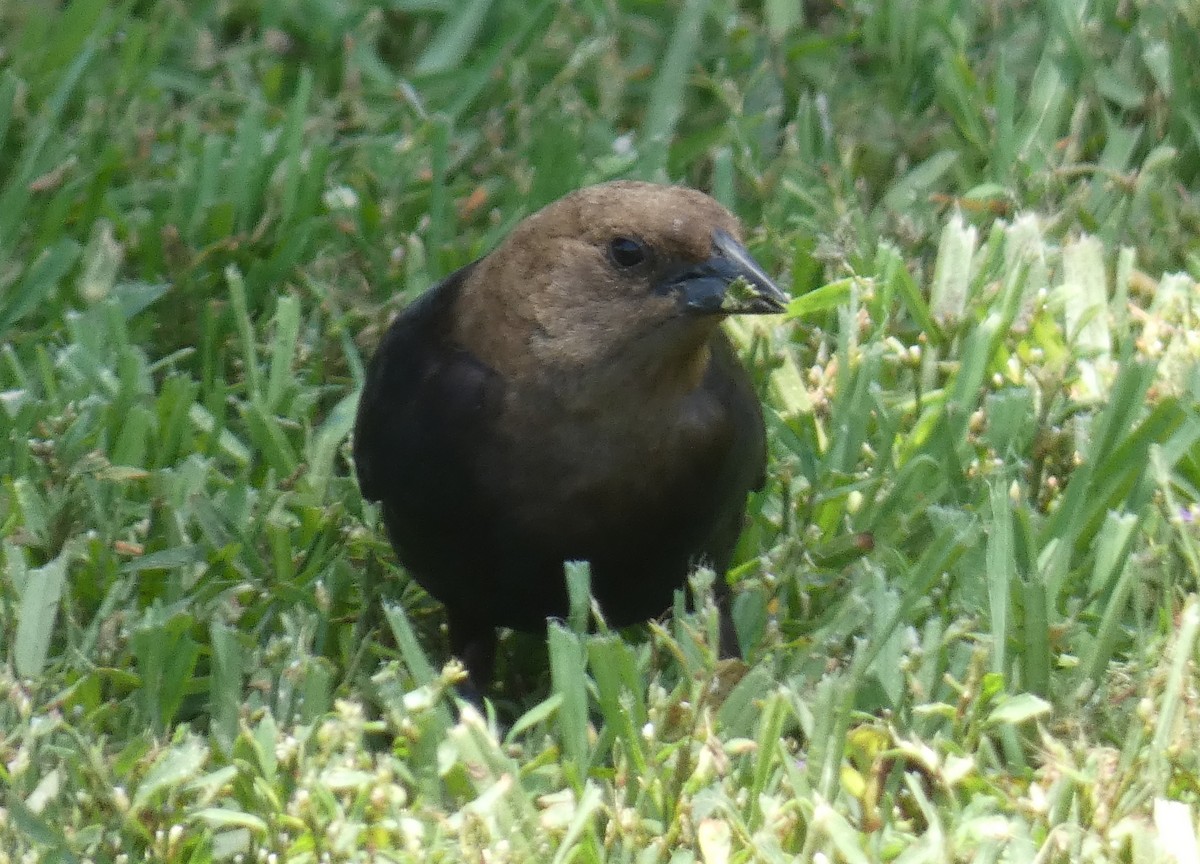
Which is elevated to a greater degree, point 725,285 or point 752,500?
point 725,285

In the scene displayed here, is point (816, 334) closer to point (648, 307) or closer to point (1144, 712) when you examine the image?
point (648, 307)

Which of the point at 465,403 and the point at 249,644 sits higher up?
the point at 465,403

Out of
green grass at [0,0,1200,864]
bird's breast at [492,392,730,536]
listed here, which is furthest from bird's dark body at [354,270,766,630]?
green grass at [0,0,1200,864]

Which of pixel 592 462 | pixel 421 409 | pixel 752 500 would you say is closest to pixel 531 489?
pixel 592 462

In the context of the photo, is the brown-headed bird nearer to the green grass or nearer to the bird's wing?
the bird's wing

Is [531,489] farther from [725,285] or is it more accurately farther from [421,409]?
[725,285]

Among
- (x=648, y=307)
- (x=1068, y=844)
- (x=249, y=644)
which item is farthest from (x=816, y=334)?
(x=1068, y=844)
